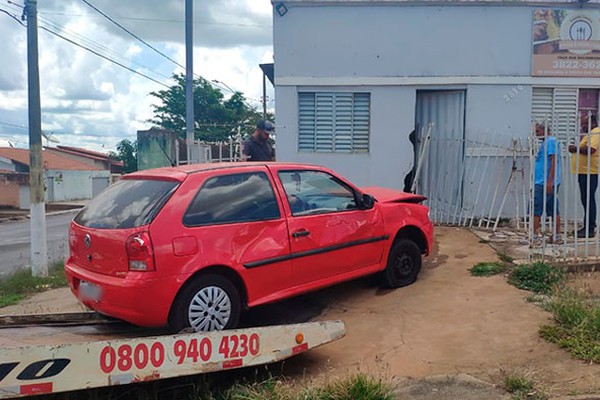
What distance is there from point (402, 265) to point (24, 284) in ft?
19.9

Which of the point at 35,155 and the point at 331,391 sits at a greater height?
the point at 35,155

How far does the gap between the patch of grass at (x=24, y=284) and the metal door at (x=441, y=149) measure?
22.2 ft

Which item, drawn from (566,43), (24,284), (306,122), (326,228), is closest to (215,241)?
(326,228)

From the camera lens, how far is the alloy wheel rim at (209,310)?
171 inches

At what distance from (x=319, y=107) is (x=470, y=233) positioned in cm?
377

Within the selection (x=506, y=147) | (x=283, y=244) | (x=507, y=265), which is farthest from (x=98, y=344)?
(x=506, y=147)

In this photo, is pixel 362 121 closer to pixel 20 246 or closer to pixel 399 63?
pixel 399 63

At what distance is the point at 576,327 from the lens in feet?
15.0

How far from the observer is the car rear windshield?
430 cm

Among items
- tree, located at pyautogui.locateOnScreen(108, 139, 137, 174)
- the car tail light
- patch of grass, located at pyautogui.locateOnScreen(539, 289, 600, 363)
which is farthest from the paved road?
tree, located at pyautogui.locateOnScreen(108, 139, 137, 174)

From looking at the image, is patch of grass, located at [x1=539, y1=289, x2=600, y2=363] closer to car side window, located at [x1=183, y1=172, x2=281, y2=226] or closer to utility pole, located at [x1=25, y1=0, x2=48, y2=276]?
car side window, located at [x1=183, y1=172, x2=281, y2=226]

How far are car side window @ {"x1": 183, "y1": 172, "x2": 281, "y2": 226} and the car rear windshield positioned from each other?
0.27 meters

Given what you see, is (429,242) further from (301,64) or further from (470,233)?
(301,64)

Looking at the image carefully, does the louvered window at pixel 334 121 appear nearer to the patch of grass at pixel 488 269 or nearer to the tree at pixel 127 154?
the patch of grass at pixel 488 269
